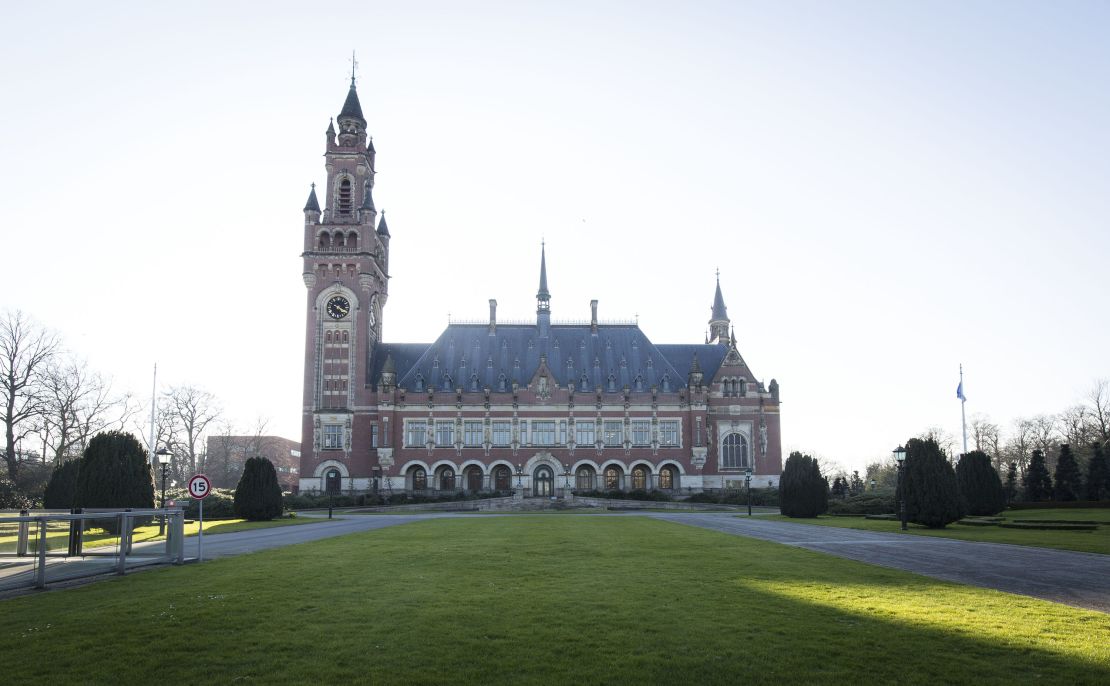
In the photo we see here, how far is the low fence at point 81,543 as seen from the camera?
1619 centimetres

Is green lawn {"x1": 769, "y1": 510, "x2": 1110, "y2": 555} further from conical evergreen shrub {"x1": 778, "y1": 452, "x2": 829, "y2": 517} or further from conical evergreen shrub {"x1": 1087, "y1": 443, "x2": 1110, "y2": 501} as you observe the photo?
conical evergreen shrub {"x1": 1087, "y1": 443, "x2": 1110, "y2": 501}

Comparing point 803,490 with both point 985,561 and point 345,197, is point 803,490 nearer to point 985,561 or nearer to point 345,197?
point 985,561

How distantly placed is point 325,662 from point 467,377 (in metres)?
71.8

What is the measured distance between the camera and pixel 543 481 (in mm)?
79125

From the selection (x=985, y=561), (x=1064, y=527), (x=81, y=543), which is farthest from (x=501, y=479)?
(x=81, y=543)

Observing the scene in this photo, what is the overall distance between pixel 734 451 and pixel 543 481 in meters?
19.0

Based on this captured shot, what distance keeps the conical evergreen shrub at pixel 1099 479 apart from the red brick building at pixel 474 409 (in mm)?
26067

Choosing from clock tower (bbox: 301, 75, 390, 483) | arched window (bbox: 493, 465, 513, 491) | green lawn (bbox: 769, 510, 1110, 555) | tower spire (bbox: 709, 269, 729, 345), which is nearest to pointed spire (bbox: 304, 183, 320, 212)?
clock tower (bbox: 301, 75, 390, 483)

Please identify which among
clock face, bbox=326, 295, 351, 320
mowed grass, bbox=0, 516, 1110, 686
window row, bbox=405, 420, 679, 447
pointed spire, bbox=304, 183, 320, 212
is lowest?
mowed grass, bbox=0, 516, 1110, 686

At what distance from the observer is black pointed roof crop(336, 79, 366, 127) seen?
82050 millimetres

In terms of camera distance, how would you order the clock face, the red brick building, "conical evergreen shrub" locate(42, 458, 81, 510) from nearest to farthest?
"conical evergreen shrub" locate(42, 458, 81, 510) → the red brick building → the clock face

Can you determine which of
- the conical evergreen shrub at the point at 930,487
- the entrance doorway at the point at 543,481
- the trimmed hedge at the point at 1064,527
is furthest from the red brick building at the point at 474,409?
the trimmed hedge at the point at 1064,527

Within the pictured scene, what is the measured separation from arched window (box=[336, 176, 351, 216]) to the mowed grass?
6591 cm

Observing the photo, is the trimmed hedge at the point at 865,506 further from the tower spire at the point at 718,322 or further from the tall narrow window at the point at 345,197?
the tall narrow window at the point at 345,197
